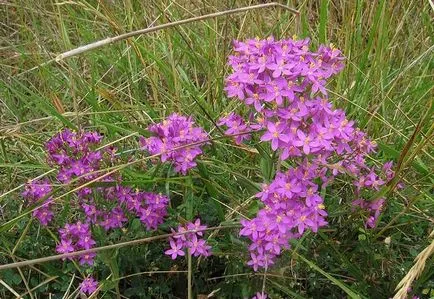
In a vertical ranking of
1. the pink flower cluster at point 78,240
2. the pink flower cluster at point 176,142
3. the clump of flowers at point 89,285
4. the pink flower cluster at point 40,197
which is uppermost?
the pink flower cluster at point 176,142

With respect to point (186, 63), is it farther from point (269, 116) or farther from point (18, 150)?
point (269, 116)

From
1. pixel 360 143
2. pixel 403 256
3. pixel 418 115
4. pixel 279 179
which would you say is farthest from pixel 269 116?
pixel 418 115

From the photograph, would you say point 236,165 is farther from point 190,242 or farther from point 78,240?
point 78,240

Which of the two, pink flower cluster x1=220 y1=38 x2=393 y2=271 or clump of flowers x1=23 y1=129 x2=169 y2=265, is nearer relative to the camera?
pink flower cluster x1=220 y1=38 x2=393 y2=271

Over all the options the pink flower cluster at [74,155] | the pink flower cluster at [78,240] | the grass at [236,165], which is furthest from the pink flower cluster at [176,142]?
the pink flower cluster at [78,240]

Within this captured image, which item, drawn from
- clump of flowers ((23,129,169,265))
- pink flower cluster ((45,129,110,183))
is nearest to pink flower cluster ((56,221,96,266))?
clump of flowers ((23,129,169,265))

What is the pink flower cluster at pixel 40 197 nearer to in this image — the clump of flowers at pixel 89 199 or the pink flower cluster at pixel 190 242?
the clump of flowers at pixel 89 199

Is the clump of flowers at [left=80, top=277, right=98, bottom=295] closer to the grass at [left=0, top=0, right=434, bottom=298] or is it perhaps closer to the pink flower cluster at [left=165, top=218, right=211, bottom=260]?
the grass at [left=0, top=0, right=434, bottom=298]
